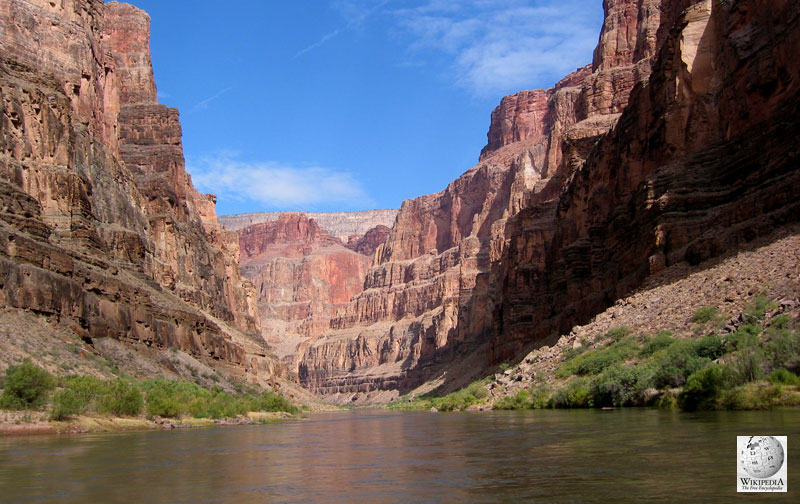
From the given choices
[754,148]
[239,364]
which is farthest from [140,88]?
[754,148]

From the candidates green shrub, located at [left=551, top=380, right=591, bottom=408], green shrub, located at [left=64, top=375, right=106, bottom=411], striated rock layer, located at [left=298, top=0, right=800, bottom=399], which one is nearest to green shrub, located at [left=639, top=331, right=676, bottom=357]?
green shrub, located at [left=551, top=380, right=591, bottom=408]

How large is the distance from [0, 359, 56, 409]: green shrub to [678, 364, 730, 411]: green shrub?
2196 cm

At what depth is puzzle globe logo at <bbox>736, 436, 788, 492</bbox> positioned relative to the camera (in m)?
11.9

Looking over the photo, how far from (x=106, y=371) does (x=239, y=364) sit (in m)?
34.1

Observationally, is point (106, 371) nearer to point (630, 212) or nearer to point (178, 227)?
point (630, 212)

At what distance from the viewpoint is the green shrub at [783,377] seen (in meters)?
24.6

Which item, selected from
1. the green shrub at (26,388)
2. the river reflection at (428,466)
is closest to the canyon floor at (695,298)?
the river reflection at (428,466)

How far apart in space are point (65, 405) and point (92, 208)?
110ft

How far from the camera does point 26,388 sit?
98.0 feet

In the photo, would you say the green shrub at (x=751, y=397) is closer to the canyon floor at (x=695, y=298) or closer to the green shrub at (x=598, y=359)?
the canyon floor at (x=695, y=298)

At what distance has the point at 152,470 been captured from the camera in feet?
58.7

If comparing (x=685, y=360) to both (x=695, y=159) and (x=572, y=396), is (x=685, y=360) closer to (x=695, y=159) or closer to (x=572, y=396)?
(x=572, y=396)

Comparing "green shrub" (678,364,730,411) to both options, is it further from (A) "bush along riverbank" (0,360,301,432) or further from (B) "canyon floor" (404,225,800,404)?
(A) "bush along riverbank" (0,360,301,432)

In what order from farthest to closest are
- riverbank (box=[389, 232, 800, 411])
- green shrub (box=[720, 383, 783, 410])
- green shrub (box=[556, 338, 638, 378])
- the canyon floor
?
green shrub (box=[556, 338, 638, 378]), the canyon floor, riverbank (box=[389, 232, 800, 411]), green shrub (box=[720, 383, 783, 410])
